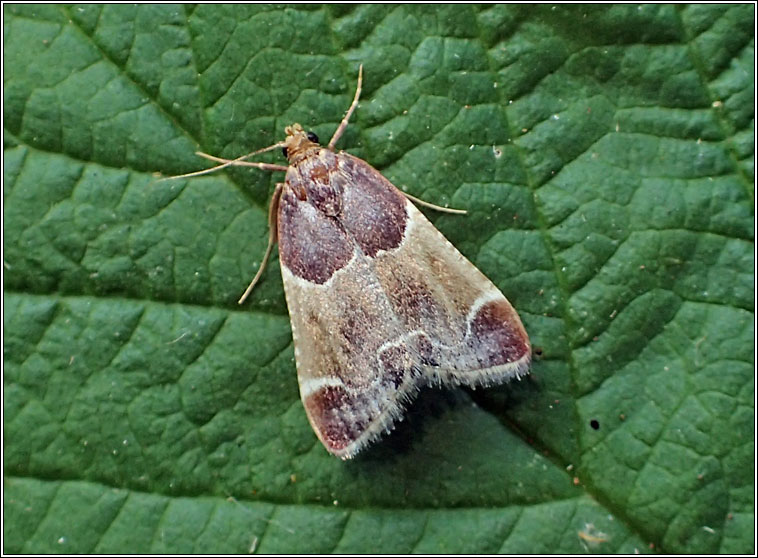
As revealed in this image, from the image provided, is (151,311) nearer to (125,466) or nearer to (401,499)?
(125,466)

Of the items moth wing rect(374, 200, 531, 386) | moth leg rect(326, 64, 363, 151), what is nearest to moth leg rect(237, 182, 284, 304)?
moth leg rect(326, 64, 363, 151)

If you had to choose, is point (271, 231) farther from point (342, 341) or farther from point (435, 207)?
point (435, 207)

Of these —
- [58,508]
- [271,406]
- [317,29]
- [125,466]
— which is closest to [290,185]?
[317,29]

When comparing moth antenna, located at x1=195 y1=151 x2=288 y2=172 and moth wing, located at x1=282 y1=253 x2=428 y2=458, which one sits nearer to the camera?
moth wing, located at x1=282 y1=253 x2=428 y2=458

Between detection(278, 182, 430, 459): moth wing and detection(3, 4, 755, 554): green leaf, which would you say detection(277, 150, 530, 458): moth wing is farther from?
detection(3, 4, 755, 554): green leaf

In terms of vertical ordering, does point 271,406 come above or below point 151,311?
below

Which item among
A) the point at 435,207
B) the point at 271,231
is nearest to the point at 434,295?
the point at 435,207

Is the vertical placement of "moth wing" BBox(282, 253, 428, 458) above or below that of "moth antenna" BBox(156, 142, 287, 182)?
below
